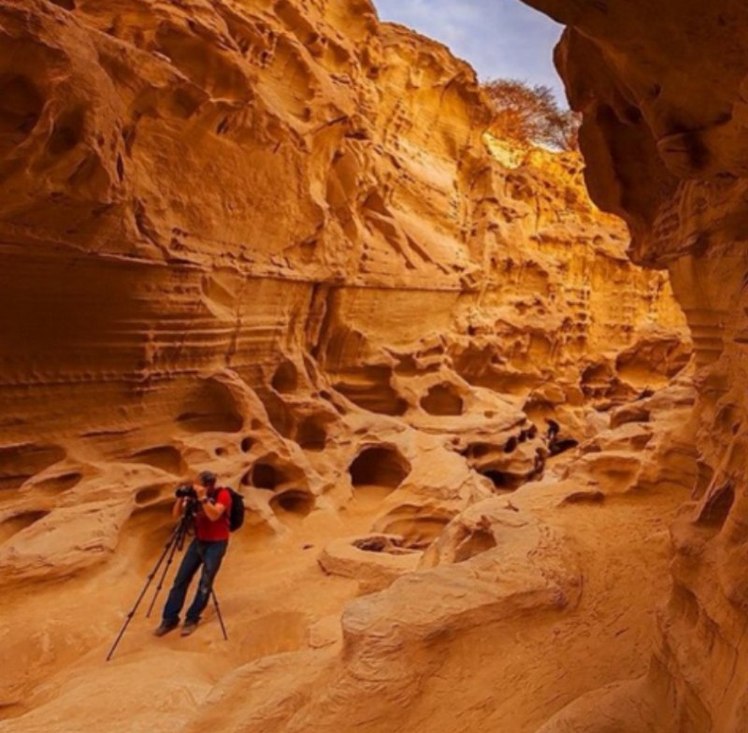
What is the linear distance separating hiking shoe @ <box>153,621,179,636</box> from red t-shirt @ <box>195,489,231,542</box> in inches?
33.4

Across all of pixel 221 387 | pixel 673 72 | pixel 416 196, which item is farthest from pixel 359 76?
pixel 673 72

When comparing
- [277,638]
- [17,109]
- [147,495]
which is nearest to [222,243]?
[17,109]

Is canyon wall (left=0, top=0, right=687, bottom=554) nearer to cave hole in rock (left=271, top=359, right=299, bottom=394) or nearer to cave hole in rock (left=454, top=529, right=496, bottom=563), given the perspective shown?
cave hole in rock (left=271, top=359, right=299, bottom=394)

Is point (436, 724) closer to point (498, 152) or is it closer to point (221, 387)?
point (221, 387)

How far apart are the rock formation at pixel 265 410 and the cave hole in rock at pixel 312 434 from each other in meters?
0.04

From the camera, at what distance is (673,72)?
7.36 ft

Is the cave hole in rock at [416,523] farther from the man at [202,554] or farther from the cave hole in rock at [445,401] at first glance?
the cave hole in rock at [445,401]

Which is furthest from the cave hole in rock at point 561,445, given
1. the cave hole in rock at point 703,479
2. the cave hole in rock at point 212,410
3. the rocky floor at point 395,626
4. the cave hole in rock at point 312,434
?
the cave hole in rock at point 703,479

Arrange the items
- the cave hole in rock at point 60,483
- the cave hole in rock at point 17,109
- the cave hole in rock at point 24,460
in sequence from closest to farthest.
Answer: the cave hole in rock at point 17,109
the cave hole in rock at point 60,483
the cave hole in rock at point 24,460

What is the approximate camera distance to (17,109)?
6.18m

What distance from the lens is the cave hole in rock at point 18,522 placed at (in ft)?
20.0

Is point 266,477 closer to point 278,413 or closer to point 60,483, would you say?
point 278,413

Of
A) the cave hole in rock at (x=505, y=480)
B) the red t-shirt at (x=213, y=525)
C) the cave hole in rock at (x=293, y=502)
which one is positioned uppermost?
the red t-shirt at (x=213, y=525)

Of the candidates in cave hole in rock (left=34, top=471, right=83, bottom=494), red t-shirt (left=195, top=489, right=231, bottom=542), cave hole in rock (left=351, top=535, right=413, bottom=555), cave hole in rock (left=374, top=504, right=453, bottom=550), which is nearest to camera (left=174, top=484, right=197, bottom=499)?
red t-shirt (left=195, top=489, right=231, bottom=542)
